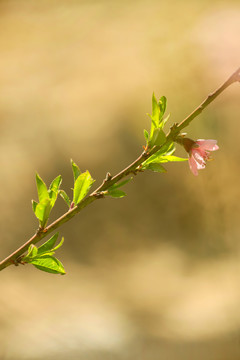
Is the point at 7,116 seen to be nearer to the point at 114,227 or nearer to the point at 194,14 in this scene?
the point at 114,227

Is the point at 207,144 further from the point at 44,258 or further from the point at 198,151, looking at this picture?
the point at 44,258

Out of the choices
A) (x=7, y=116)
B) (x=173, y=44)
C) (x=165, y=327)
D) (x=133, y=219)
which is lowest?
(x=165, y=327)

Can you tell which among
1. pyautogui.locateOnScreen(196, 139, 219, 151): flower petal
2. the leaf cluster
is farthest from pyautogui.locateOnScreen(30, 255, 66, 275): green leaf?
pyautogui.locateOnScreen(196, 139, 219, 151): flower petal

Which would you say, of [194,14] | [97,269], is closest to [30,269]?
[97,269]

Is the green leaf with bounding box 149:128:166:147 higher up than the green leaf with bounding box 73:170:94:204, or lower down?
lower down

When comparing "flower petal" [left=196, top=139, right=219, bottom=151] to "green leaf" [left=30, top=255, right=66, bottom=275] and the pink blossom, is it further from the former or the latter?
"green leaf" [left=30, top=255, right=66, bottom=275]

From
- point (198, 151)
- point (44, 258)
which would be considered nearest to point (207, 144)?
point (198, 151)

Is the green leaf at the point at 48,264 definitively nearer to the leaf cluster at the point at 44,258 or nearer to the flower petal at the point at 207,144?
the leaf cluster at the point at 44,258
